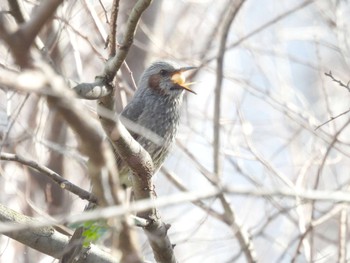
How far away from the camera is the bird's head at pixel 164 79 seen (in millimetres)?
5984

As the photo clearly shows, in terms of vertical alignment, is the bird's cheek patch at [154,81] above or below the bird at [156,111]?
above

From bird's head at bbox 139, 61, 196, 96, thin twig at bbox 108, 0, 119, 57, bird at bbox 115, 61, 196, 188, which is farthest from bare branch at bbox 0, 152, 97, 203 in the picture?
bird's head at bbox 139, 61, 196, 96

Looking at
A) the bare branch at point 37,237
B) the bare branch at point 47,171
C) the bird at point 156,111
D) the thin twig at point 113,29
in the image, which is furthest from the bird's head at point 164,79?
the thin twig at point 113,29

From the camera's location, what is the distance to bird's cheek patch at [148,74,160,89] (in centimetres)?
600

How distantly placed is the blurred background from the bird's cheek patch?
34 centimetres

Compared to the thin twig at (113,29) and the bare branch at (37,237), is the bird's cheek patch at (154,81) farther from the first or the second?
the thin twig at (113,29)

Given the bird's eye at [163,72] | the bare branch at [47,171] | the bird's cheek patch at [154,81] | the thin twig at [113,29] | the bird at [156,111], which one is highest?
the bird's eye at [163,72]

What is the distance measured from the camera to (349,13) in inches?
346

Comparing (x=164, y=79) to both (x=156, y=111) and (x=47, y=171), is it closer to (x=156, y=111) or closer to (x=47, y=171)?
(x=156, y=111)

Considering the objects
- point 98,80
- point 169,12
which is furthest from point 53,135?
point 98,80

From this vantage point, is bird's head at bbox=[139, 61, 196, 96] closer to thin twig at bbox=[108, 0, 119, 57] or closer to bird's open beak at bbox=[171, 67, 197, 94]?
bird's open beak at bbox=[171, 67, 197, 94]

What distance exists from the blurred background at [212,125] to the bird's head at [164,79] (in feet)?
0.60

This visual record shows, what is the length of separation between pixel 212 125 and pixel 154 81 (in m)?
0.61

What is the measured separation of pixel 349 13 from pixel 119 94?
352cm
